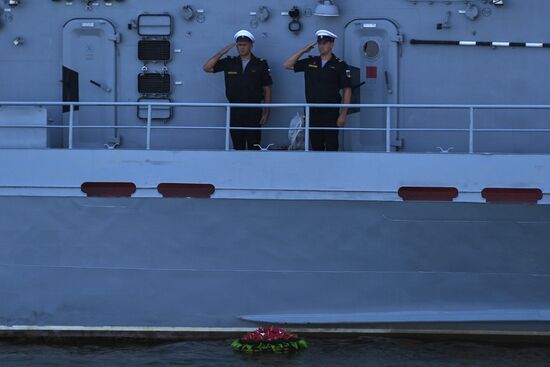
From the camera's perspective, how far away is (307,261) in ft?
36.4

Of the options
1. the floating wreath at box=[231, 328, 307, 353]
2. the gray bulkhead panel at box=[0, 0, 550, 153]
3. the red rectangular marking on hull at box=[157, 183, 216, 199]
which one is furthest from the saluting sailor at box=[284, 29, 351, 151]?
the floating wreath at box=[231, 328, 307, 353]

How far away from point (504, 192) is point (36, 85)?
17.6 ft

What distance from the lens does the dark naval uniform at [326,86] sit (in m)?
11.5

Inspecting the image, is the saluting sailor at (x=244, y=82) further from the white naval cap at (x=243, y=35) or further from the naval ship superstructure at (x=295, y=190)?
the naval ship superstructure at (x=295, y=190)

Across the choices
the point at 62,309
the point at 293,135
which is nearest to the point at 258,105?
the point at 293,135

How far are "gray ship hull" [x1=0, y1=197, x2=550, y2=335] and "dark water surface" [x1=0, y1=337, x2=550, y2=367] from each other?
0.17m

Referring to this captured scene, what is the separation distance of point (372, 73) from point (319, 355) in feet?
10.3

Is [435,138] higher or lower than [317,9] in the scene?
lower

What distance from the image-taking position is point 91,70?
12352 millimetres

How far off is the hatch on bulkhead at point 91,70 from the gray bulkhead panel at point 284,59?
1cm

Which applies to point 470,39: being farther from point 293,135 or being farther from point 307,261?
point 307,261

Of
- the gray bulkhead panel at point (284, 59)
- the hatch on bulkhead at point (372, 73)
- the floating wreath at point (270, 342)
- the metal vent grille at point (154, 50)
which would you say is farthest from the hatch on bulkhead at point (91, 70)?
the floating wreath at point (270, 342)

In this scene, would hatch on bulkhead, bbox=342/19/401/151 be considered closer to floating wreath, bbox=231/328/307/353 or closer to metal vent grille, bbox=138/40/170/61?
metal vent grille, bbox=138/40/170/61

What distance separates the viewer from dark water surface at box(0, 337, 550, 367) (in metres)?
10.8
